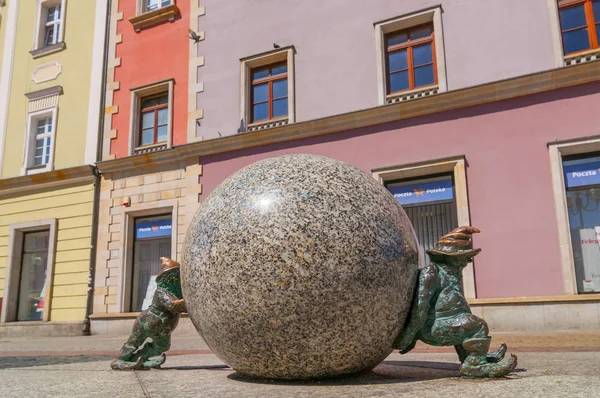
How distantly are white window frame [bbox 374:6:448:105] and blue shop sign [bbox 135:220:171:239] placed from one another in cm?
700

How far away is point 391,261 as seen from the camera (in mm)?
3646

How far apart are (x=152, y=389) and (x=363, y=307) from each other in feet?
4.92

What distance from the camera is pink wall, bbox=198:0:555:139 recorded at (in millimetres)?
11523

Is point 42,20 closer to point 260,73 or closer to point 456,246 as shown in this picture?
point 260,73

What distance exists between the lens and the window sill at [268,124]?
14.0 meters

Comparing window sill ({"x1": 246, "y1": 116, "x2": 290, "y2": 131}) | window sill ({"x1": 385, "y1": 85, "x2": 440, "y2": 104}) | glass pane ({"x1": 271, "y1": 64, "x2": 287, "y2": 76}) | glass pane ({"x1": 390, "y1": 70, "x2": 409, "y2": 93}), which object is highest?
glass pane ({"x1": 271, "y1": 64, "x2": 287, "y2": 76})

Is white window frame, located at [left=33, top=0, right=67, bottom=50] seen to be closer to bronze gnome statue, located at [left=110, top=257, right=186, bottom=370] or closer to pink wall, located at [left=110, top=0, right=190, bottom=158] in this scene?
pink wall, located at [left=110, top=0, right=190, bottom=158]

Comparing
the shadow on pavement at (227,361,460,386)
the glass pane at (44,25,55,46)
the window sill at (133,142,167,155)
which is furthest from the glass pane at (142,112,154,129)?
the shadow on pavement at (227,361,460,386)

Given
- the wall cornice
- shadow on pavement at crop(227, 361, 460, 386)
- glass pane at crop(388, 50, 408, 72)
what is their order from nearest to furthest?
shadow on pavement at crop(227, 361, 460, 386) < the wall cornice < glass pane at crop(388, 50, 408, 72)

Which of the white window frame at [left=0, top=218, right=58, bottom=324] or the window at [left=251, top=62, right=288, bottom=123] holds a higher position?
the window at [left=251, top=62, right=288, bottom=123]

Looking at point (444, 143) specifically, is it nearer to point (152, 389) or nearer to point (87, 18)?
point (152, 389)

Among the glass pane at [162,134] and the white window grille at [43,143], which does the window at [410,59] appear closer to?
the glass pane at [162,134]

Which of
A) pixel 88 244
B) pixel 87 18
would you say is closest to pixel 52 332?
pixel 88 244

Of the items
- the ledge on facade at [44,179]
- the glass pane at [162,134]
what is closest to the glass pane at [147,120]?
the glass pane at [162,134]
